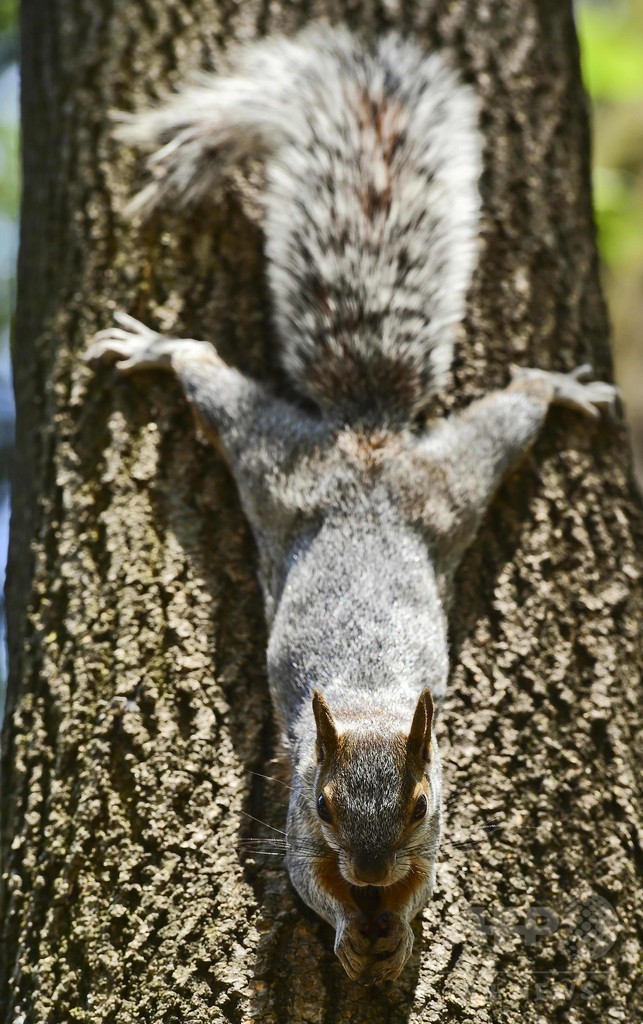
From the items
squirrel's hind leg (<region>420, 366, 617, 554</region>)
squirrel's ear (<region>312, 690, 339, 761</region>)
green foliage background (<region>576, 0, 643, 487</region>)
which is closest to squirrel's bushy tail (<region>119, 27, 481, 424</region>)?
squirrel's hind leg (<region>420, 366, 617, 554</region>)

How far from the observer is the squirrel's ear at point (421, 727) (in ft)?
7.22

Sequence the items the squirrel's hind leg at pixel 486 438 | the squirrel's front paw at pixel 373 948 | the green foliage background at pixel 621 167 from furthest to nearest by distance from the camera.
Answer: the green foliage background at pixel 621 167
the squirrel's hind leg at pixel 486 438
the squirrel's front paw at pixel 373 948

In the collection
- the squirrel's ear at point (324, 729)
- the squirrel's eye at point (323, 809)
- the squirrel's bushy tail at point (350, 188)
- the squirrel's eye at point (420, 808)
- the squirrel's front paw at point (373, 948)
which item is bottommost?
the squirrel's front paw at point (373, 948)

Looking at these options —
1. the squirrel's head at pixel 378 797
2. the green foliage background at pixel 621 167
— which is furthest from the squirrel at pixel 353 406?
the green foliage background at pixel 621 167

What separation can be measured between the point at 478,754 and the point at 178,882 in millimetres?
788

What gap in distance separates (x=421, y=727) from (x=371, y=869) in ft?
1.04

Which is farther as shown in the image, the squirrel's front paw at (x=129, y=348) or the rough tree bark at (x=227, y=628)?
the squirrel's front paw at (x=129, y=348)

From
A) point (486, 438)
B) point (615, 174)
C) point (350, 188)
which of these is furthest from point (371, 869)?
point (615, 174)

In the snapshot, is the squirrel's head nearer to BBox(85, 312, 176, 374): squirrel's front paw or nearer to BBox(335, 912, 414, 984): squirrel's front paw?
BBox(335, 912, 414, 984): squirrel's front paw

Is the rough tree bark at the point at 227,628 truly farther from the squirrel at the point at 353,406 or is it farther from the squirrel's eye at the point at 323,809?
the squirrel's eye at the point at 323,809

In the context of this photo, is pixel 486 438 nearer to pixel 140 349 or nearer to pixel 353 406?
pixel 353 406

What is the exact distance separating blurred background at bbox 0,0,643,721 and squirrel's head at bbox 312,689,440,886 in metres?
2.80

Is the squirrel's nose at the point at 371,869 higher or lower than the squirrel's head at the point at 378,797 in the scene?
lower

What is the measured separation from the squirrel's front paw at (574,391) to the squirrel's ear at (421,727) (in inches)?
50.4
